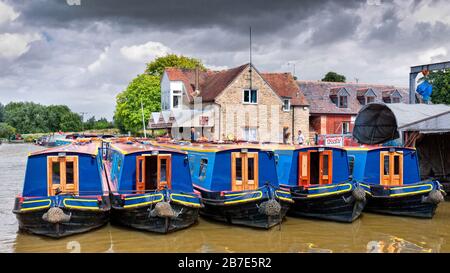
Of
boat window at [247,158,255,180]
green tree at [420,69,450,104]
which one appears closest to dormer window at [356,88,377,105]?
green tree at [420,69,450,104]

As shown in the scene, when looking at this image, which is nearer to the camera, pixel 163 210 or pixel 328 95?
pixel 163 210

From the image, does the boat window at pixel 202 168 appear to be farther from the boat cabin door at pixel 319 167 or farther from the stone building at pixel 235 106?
the stone building at pixel 235 106

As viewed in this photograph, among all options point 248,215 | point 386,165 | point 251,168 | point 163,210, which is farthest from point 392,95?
point 163,210

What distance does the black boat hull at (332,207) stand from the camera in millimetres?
15141

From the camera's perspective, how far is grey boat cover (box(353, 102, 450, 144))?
21.2 meters

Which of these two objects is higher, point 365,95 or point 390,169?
point 365,95

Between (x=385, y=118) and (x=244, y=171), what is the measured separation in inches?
489

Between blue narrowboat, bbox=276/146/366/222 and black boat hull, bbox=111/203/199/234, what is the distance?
3623mm

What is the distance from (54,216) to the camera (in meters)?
12.3

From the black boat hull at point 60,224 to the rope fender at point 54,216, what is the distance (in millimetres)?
226

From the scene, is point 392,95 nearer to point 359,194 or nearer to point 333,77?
point 333,77

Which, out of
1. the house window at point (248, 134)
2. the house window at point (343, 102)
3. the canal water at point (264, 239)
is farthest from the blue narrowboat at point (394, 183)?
the house window at point (343, 102)

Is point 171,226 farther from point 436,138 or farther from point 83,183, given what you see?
point 436,138
